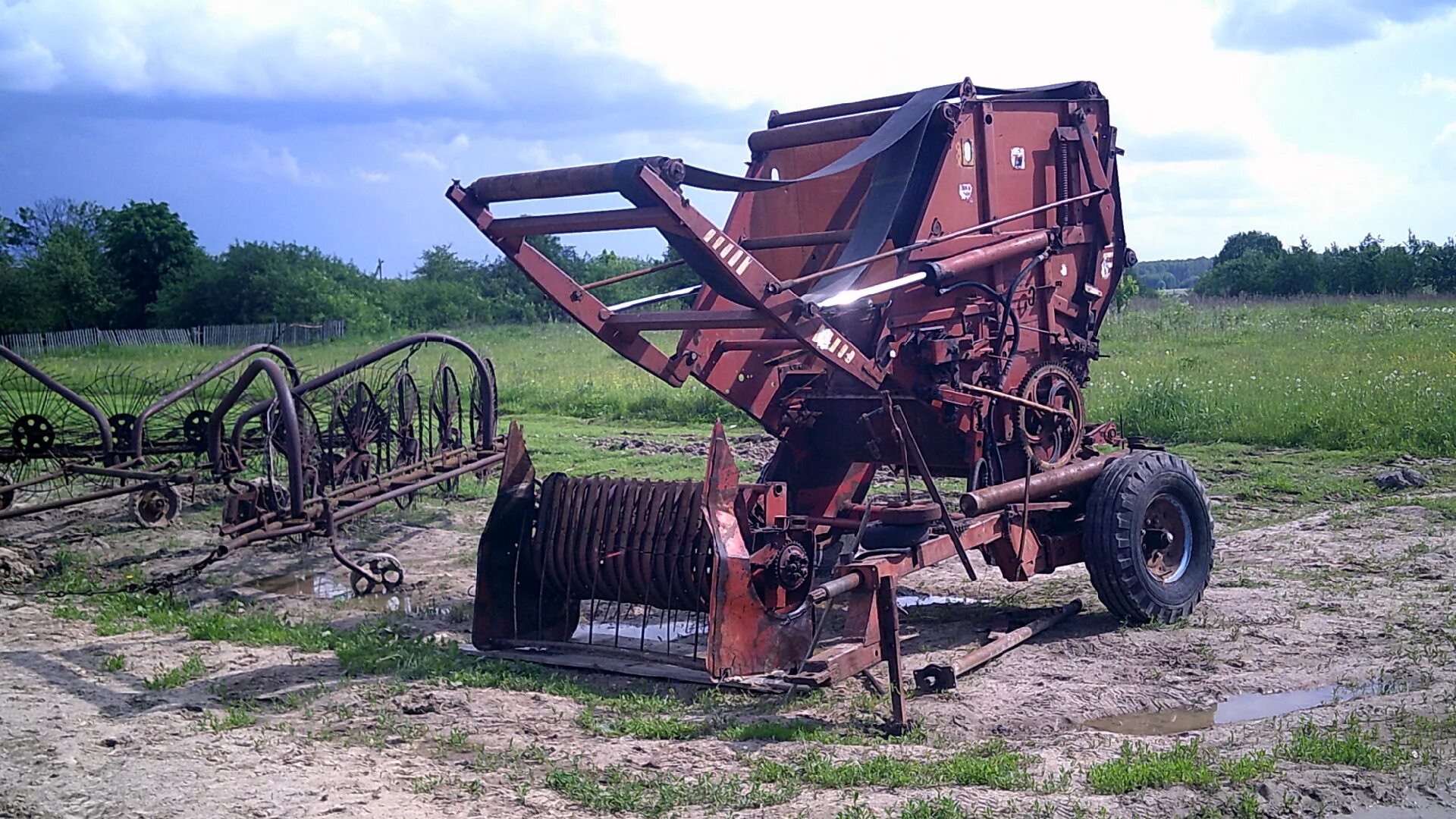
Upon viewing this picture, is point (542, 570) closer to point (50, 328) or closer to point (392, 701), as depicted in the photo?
point (392, 701)

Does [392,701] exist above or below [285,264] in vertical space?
below

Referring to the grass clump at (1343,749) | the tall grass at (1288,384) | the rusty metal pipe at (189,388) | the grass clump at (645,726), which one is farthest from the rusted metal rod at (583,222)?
the tall grass at (1288,384)

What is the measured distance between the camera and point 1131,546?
7016 mm

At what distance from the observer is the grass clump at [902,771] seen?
472 centimetres

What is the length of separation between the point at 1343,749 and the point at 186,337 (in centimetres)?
4679

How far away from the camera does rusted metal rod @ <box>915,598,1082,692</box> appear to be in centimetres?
600

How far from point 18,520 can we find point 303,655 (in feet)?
20.6

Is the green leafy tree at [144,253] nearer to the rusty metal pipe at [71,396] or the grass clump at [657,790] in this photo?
the rusty metal pipe at [71,396]

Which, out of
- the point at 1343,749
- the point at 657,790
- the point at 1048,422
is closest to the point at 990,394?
the point at 1048,422

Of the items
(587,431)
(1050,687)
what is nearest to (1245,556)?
(1050,687)

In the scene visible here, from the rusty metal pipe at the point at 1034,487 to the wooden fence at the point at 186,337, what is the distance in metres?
38.5

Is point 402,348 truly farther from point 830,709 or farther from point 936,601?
point 830,709

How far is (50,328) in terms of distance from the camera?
52375 mm

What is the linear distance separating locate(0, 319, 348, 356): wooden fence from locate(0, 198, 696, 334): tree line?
2.87 meters
